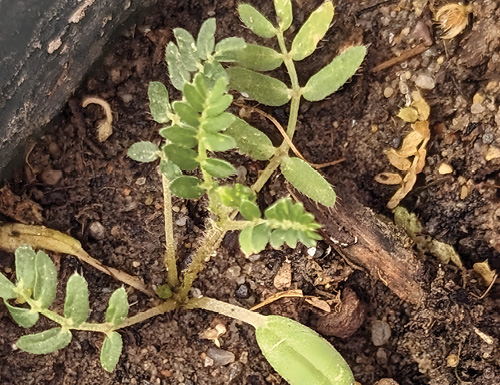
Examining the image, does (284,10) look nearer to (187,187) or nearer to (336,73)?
(336,73)

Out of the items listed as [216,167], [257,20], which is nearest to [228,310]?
[216,167]

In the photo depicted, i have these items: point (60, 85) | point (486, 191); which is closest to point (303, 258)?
point (486, 191)

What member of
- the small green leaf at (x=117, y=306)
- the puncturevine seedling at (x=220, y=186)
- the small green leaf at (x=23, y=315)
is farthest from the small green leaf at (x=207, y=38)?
the small green leaf at (x=23, y=315)

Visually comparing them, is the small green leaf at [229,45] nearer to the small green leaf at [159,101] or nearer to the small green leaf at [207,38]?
the small green leaf at [207,38]

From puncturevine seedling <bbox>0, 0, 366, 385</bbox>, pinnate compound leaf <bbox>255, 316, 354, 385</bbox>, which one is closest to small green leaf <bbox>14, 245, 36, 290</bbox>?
puncturevine seedling <bbox>0, 0, 366, 385</bbox>

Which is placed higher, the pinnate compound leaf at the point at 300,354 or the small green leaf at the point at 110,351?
the small green leaf at the point at 110,351

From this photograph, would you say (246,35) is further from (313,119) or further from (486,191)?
(486,191)
